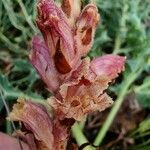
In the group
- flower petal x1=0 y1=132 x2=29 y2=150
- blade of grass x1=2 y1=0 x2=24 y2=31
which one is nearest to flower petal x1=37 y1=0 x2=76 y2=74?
flower petal x1=0 y1=132 x2=29 y2=150

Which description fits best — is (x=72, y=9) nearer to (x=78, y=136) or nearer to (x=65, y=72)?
(x=65, y=72)

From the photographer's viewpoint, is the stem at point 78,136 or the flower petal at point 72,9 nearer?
the flower petal at point 72,9


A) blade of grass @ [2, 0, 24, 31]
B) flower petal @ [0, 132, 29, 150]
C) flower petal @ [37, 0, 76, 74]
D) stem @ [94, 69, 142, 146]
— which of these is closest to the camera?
flower petal @ [37, 0, 76, 74]

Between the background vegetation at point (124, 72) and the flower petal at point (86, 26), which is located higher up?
the flower petal at point (86, 26)

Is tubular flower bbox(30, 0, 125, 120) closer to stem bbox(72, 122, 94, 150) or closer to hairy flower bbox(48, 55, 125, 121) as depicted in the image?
hairy flower bbox(48, 55, 125, 121)

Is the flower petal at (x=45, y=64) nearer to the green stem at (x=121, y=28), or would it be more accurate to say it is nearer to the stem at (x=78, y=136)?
the stem at (x=78, y=136)

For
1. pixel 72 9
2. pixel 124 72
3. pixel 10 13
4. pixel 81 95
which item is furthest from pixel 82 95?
pixel 124 72

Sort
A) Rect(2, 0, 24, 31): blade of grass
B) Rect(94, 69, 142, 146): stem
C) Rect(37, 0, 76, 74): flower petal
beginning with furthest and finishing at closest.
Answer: Rect(94, 69, 142, 146): stem
Rect(2, 0, 24, 31): blade of grass
Rect(37, 0, 76, 74): flower petal

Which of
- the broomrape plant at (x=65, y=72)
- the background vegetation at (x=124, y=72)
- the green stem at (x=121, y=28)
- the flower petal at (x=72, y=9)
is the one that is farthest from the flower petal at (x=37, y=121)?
the green stem at (x=121, y=28)

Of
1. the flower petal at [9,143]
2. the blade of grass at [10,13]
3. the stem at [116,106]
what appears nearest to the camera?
the flower petal at [9,143]
